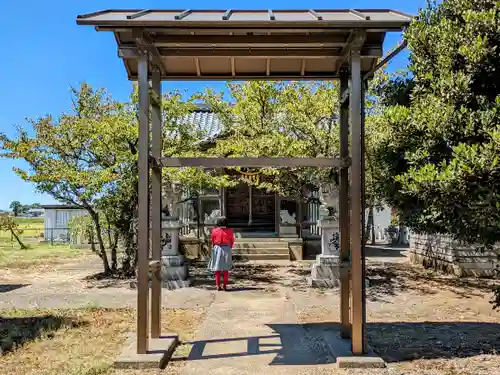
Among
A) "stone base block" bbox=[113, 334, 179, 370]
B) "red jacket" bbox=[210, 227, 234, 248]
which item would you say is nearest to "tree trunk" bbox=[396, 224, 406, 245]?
"red jacket" bbox=[210, 227, 234, 248]

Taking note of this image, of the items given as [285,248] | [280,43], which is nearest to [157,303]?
[280,43]

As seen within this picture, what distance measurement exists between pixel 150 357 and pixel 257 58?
162 inches

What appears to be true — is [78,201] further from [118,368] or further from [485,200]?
[485,200]

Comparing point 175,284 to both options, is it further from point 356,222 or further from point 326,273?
point 356,222

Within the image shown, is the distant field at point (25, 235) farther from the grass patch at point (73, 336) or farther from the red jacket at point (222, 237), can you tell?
the grass patch at point (73, 336)

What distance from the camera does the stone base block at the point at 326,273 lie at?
10.9 m

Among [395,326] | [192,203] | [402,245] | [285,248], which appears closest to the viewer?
[395,326]

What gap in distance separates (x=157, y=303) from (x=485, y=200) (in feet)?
13.6

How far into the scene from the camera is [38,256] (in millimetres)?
19141

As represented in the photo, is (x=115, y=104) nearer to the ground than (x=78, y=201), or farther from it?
farther from it

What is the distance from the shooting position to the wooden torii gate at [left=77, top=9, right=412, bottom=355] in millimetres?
5020

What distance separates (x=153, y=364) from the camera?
500 centimetres

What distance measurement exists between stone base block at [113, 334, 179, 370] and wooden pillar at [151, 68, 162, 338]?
13.8 inches

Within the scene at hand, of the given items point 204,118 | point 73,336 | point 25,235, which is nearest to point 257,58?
point 73,336
